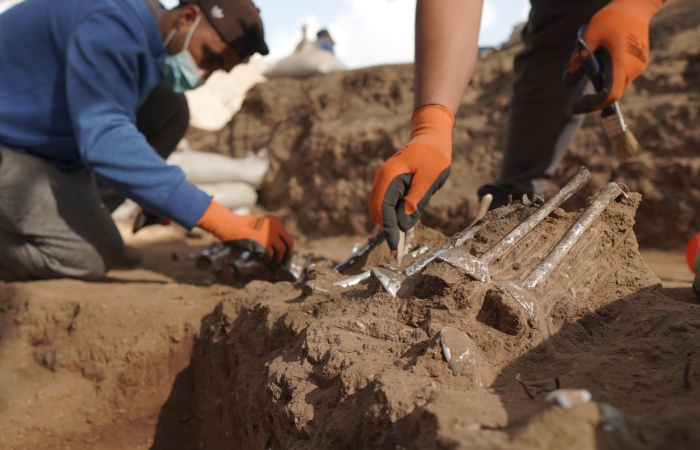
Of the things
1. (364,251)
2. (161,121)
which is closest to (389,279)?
(364,251)

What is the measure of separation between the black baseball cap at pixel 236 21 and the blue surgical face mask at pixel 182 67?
0.29 ft

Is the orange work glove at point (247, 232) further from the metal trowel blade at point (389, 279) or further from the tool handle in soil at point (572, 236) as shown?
the tool handle in soil at point (572, 236)

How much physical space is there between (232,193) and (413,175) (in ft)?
11.0

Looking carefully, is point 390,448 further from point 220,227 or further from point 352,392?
point 220,227

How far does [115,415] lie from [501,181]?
1914mm

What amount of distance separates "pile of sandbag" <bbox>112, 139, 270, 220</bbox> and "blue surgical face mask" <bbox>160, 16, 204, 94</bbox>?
1909mm

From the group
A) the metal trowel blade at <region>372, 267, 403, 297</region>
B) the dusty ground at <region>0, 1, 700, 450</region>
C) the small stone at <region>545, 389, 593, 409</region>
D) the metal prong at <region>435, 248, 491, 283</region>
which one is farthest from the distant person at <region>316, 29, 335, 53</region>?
the small stone at <region>545, 389, 593, 409</region>

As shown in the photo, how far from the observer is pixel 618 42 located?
1.59 meters

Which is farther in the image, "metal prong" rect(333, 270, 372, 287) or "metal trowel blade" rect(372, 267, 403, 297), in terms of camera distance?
"metal prong" rect(333, 270, 372, 287)

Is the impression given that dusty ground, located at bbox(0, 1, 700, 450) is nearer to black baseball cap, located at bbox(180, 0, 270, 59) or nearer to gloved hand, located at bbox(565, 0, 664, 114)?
gloved hand, located at bbox(565, 0, 664, 114)

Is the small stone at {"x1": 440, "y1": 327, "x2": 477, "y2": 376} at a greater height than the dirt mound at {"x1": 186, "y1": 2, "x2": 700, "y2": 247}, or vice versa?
the small stone at {"x1": 440, "y1": 327, "x2": 477, "y2": 376}

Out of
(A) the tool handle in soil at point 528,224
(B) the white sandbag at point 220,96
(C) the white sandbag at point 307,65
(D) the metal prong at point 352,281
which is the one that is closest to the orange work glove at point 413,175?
(D) the metal prong at point 352,281

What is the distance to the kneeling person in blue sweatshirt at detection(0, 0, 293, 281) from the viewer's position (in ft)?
6.98

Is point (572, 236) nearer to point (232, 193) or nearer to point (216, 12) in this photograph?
point (216, 12)
